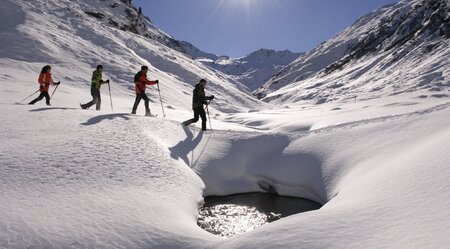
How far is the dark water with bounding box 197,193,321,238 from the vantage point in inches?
361

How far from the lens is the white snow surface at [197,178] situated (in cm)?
550

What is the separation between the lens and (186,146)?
12906 mm

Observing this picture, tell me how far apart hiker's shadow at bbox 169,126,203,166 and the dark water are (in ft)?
5.35

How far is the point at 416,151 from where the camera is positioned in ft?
28.9

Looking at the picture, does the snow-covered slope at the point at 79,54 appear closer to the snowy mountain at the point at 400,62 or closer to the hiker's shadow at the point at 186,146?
the hiker's shadow at the point at 186,146

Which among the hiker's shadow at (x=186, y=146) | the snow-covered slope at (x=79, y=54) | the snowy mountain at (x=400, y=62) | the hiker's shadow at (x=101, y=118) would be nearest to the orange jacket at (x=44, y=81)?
the hiker's shadow at (x=101, y=118)

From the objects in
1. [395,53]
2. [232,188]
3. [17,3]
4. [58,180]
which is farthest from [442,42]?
[58,180]

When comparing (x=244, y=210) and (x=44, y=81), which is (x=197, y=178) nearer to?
(x=244, y=210)

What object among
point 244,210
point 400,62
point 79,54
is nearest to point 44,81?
point 244,210

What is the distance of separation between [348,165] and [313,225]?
547cm

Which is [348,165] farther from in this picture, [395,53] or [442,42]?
[395,53]

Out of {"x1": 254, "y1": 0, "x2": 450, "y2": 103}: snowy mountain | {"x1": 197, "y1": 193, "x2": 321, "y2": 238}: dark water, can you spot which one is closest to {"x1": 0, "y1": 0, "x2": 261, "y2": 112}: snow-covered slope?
{"x1": 197, "y1": 193, "x2": 321, "y2": 238}: dark water

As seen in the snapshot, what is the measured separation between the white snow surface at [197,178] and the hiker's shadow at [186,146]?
0.18 ft

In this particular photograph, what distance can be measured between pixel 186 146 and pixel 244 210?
336 cm
